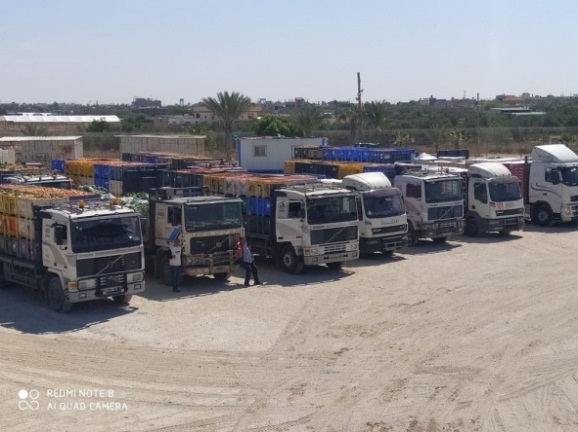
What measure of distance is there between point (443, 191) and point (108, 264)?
45.3ft

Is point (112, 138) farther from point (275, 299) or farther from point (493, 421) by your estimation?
point (493, 421)

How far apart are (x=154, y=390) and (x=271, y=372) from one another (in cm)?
216

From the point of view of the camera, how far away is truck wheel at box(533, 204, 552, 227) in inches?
1332

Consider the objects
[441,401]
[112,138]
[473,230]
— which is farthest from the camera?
[112,138]

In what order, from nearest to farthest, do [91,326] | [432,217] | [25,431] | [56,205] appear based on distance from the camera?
[25,431] < [91,326] < [56,205] < [432,217]

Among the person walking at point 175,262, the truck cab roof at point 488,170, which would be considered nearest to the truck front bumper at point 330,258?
the person walking at point 175,262

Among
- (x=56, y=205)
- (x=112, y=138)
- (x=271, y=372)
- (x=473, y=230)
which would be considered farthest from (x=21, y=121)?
(x=271, y=372)

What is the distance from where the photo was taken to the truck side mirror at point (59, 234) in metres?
19.4

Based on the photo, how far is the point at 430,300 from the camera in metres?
21.3

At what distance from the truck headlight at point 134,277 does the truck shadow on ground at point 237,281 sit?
1449 mm

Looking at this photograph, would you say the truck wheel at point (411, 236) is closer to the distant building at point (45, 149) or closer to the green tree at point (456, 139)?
the distant building at point (45, 149)

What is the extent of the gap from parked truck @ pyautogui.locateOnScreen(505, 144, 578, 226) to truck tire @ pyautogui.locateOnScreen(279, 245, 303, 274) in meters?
13.3

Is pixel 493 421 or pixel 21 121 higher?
pixel 21 121

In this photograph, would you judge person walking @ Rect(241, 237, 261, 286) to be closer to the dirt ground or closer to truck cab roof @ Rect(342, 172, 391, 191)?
the dirt ground
